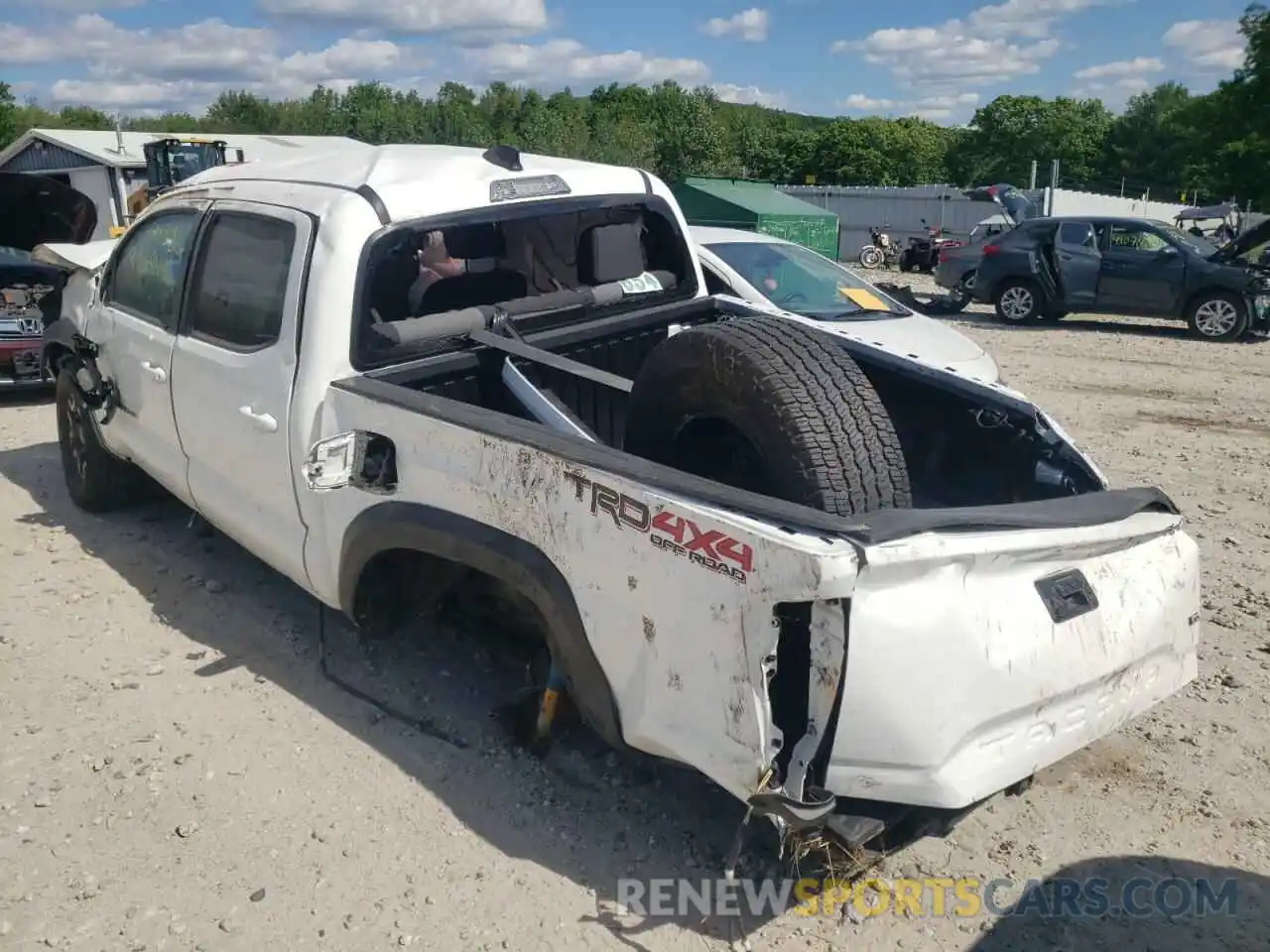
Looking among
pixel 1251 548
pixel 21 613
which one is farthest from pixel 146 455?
pixel 1251 548

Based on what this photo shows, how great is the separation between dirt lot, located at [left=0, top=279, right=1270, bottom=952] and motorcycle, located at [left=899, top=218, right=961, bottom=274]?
792 inches

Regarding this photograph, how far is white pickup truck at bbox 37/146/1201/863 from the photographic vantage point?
232cm

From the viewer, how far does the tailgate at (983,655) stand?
2.25 meters

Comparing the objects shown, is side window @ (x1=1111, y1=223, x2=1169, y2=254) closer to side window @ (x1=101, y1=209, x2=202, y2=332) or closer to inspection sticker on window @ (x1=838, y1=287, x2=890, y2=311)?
inspection sticker on window @ (x1=838, y1=287, x2=890, y2=311)

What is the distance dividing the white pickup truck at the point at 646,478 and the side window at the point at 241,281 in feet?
0.05

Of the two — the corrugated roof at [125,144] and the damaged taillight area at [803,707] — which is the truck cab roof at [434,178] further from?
the corrugated roof at [125,144]

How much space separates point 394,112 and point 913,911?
67.5 meters

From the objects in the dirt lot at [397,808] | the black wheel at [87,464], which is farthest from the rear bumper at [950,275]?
the black wheel at [87,464]

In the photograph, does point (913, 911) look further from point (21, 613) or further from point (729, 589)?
point (21, 613)

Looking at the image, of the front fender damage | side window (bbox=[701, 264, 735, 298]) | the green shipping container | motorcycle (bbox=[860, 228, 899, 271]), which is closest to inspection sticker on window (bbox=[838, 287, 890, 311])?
side window (bbox=[701, 264, 735, 298])

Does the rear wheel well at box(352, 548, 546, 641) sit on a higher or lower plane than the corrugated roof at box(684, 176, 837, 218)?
lower

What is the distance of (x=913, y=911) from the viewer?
9.28 feet

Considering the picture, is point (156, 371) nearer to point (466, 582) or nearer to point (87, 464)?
point (87, 464)

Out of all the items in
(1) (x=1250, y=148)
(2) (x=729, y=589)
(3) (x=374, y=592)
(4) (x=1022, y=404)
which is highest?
(1) (x=1250, y=148)
